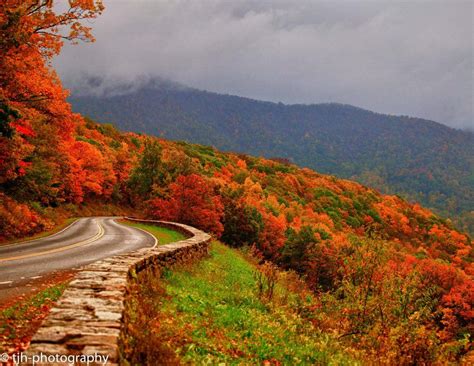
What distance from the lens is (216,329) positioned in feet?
27.6

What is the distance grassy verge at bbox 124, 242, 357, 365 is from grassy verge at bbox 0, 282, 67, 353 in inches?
70.6

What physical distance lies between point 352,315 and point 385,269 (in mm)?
2239

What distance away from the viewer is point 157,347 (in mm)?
5434

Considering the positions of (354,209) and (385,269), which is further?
(354,209)

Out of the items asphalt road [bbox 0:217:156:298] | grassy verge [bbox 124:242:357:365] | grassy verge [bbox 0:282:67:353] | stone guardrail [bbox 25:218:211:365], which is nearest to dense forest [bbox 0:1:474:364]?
grassy verge [bbox 124:242:357:365]

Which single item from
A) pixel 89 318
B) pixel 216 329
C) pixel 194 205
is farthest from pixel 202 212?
pixel 89 318

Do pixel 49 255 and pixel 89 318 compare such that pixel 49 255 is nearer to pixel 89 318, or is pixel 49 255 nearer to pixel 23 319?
pixel 23 319

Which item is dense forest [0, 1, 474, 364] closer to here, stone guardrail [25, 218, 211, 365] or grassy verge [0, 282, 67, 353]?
stone guardrail [25, 218, 211, 365]

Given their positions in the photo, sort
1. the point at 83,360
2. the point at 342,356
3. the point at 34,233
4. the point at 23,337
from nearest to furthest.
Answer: the point at 83,360 < the point at 23,337 < the point at 342,356 < the point at 34,233

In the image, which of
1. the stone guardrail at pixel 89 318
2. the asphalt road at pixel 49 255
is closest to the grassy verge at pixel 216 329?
the stone guardrail at pixel 89 318

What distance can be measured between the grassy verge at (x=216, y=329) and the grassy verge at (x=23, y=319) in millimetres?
1792

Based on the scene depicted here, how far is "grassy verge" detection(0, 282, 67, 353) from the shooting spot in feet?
21.2

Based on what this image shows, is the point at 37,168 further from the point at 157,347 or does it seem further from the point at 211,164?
the point at 211,164

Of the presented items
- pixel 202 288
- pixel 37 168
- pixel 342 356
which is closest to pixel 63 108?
pixel 37 168
